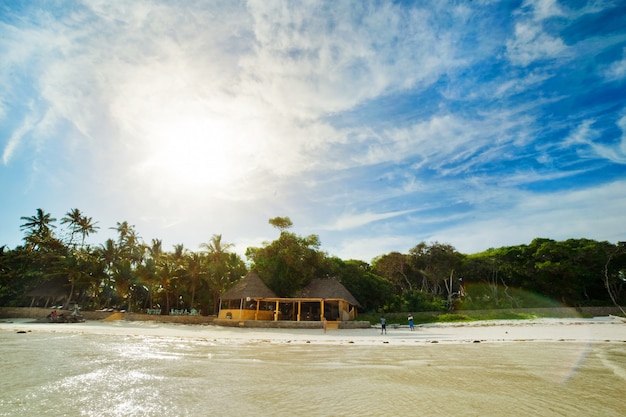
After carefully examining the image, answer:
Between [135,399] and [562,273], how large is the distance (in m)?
39.8

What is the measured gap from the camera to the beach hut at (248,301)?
25922 mm

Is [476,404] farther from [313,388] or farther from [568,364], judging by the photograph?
[568,364]

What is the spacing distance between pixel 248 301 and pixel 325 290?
6.82 m

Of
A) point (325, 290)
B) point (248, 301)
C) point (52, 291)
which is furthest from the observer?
point (52, 291)

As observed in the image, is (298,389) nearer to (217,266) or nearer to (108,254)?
(217,266)

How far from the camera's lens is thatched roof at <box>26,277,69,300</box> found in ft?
112

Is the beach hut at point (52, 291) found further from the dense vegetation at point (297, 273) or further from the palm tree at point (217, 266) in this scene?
the palm tree at point (217, 266)

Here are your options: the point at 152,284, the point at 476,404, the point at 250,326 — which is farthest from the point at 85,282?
the point at 476,404

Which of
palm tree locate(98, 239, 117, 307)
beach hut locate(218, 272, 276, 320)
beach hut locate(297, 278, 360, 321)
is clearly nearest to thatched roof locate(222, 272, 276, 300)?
beach hut locate(218, 272, 276, 320)

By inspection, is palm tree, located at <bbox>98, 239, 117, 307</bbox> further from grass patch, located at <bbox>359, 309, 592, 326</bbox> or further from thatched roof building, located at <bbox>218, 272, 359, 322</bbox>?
grass patch, located at <bbox>359, 309, 592, 326</bbox>

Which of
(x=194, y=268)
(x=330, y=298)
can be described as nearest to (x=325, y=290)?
(x=330, y=298)

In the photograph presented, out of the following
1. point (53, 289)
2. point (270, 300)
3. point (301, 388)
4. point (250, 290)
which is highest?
point (250, 290)

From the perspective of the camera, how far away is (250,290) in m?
26.2

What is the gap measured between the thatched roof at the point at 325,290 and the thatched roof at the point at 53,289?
2699 centimetres
